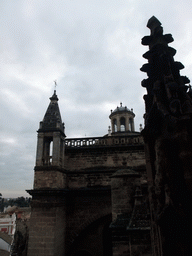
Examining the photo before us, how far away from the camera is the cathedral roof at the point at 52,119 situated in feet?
39.6

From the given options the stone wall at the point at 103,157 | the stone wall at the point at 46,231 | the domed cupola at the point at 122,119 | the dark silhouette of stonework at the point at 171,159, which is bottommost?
the stone wall at the point at 46,231

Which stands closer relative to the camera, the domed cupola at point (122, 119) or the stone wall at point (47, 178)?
the stone wall at point (47, 178)

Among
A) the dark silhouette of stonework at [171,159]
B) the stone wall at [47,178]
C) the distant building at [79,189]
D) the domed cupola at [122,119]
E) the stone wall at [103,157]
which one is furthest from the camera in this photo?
the domed cupola at [122,119]

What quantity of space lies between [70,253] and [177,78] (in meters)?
11.8

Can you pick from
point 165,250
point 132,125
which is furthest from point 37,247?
point 132,125

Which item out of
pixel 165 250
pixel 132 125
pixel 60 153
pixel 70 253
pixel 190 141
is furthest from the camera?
pixel 132 125

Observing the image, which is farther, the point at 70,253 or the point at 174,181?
the point at 70,253

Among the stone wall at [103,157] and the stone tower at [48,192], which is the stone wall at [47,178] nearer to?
the stone tower at [48,192]

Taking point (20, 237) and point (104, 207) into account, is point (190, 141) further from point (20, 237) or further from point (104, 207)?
point (104, 207)

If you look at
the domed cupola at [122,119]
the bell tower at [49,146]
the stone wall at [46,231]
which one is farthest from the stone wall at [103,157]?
the domed cupola at [122,119]

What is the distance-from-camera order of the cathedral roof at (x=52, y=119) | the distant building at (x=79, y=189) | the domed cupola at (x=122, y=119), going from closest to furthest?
the distant building at (x=79, y=189), the cathedral roof at (x=52, y=119), the domed cupola at (x=122, y=119)

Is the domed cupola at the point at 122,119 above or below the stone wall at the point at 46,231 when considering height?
above

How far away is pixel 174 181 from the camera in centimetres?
198

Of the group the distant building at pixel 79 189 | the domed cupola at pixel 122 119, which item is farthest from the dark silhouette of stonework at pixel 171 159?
the domed cupola at pixel 122 119
